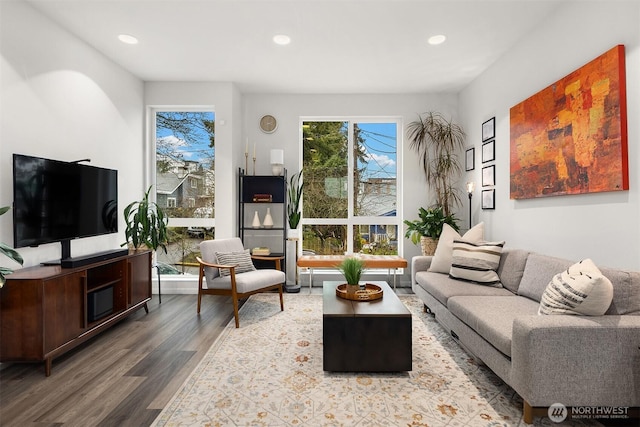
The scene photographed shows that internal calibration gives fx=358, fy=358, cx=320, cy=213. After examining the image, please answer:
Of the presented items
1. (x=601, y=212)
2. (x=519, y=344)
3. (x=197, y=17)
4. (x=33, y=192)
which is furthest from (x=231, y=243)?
(x=601, y=212)

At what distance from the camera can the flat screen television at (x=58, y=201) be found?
8.71ft

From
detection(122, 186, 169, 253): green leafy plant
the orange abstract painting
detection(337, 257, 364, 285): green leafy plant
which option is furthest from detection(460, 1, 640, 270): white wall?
detection(122, 186, 169, 253): green leafy plant

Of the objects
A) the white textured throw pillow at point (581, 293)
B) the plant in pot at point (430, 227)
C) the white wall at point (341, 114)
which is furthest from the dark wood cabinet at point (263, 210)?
the white textured throw pillow at point (581, 293)

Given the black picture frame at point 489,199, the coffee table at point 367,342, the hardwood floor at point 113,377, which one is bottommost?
the hardwood floor at point 113,377

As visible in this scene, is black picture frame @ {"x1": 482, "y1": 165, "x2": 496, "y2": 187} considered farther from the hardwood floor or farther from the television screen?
the television screen

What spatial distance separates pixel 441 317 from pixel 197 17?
3411 mm

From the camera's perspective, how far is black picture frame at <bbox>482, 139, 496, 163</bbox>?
4.10 meters

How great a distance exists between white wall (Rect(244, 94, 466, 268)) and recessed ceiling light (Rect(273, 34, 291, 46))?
5.41 ft

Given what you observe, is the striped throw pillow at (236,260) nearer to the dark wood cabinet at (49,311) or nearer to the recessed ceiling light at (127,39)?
the dark wood cabinet at (49,311)

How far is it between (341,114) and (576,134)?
3.19m

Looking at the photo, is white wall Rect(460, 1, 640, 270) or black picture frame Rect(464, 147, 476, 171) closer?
white wall Rect(460, 1, 640, 270)

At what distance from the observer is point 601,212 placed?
8.16 feet

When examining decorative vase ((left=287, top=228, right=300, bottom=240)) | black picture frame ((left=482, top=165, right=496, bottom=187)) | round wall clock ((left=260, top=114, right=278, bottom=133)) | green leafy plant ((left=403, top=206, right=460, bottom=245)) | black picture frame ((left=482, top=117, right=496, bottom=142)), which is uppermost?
round wall clock ((left=260, top=114, right=278, bottom=133))

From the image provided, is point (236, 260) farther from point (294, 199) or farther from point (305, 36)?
point (305, 36)
